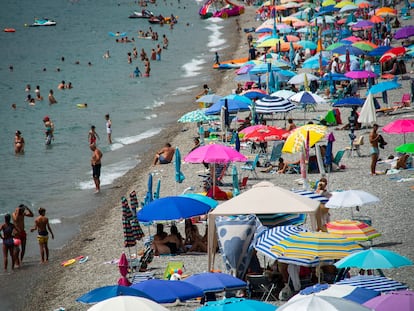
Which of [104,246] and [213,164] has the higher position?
[213,164]

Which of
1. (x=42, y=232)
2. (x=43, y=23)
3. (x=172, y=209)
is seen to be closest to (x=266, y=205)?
(x=172, y=209)

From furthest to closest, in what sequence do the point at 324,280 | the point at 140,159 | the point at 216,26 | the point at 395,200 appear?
the point at 216,26, the point at 140,159, the point at 395,200, the point at 324,280

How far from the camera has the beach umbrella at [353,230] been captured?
11.4 metres

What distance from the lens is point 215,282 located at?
10.1 m

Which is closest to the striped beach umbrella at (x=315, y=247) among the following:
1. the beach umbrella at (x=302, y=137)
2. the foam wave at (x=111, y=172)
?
the beach umbrella at (x=302, y=137)

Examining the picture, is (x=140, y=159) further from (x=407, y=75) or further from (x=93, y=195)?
(x=407, y=75)

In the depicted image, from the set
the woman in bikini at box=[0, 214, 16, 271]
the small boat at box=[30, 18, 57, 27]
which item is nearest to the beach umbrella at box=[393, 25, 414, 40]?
the woman in bikini at box=[0, 214, 16, 271]

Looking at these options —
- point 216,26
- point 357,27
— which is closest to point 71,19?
point 216,26

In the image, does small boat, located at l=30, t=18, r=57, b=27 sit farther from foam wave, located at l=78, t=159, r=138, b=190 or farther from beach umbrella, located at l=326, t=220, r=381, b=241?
beach umbrella, located at l=326, t=220, r=381, b=241

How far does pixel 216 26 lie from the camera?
65312mm

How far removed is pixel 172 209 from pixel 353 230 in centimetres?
329

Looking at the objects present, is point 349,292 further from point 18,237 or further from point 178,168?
point 178,168

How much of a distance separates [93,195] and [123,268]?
400 inches

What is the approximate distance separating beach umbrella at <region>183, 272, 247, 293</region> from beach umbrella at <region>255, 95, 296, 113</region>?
11.3 meters
